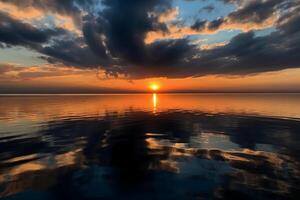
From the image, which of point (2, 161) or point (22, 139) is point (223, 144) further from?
point (22, 139)

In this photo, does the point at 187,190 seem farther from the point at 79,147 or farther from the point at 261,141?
the point at 261,141

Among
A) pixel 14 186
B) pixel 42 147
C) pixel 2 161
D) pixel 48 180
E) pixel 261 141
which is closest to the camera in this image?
pixel 14 186

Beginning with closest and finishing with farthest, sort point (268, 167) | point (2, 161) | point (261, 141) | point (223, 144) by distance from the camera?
point (268, 167), point (2, 161), point (223, 144), point (261, 141)

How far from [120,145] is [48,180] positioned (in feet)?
31.3

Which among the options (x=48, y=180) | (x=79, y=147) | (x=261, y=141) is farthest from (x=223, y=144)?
(x=48, y=180)

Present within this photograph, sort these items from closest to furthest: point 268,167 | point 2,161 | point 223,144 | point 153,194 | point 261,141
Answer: point 153,194 → point 268,167 → point 2,161 → point 223,144 → point 261,141

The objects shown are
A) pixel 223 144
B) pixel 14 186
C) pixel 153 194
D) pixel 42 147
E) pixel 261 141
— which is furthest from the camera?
pixel 261 141

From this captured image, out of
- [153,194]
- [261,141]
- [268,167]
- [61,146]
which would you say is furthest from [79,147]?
[261,141]

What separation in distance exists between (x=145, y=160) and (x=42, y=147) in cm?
1115

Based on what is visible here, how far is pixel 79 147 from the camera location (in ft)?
68.0

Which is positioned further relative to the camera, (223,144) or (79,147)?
(223,144)

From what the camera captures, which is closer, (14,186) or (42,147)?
(14,186)

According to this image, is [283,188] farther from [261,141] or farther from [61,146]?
[61,146]

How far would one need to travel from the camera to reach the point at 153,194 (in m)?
11.3
